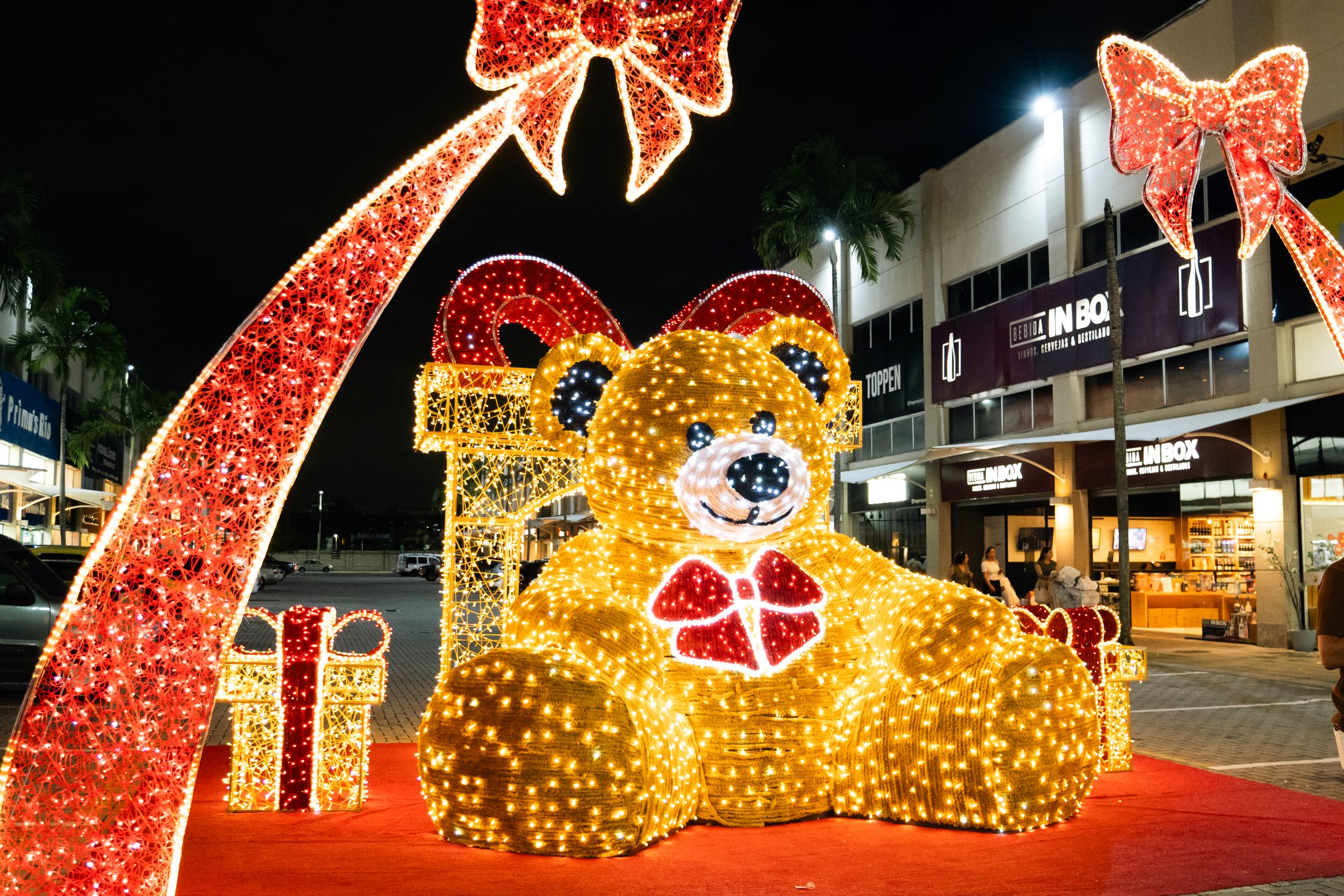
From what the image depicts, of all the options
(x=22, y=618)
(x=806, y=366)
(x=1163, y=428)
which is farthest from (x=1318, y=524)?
(x=22, y=618)

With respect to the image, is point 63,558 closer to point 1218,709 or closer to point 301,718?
point 301,718

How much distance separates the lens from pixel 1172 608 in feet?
63.4

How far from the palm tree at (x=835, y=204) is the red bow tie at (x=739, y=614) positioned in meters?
18.5

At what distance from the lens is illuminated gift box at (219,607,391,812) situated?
524 centimetres

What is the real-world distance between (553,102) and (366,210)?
112 cm

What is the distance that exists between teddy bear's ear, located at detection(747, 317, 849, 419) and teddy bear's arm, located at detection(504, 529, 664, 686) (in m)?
1.64

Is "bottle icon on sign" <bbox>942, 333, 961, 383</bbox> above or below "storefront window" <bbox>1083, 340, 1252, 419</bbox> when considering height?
above

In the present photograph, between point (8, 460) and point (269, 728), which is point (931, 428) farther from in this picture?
point (8, 460)

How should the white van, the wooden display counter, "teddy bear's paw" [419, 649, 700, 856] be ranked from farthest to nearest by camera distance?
the white van
the wooden display counter
"teddy bear's paw" [419, 649, 700, 856]

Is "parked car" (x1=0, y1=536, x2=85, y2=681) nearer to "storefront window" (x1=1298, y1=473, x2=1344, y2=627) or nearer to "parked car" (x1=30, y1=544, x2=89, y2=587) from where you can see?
"parked car" (x1=30, y1=544, x2=89, y2=587)

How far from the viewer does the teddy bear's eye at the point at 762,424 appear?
521 centimetres

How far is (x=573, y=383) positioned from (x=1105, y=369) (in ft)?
50.7

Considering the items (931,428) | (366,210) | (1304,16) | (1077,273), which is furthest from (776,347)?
(931,428)

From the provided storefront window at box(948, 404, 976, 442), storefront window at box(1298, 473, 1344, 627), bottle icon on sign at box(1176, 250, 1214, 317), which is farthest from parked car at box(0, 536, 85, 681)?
storefront window at box(948, 404, 976, 442)
